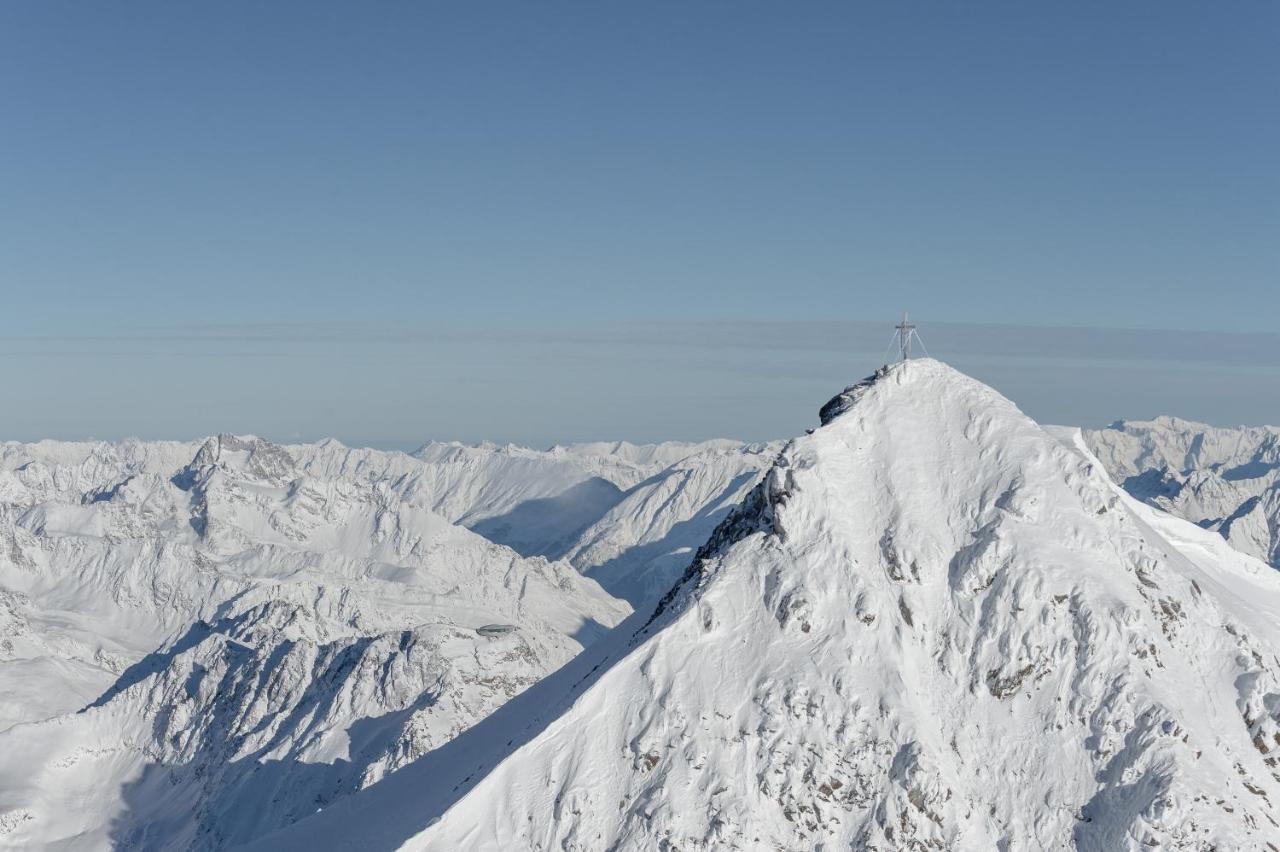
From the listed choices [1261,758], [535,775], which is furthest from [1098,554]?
[535,775]

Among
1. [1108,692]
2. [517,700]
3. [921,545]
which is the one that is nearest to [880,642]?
[921,545]

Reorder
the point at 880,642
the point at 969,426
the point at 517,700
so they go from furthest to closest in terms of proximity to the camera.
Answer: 1. the point at 517,700
2. the point at 969,426
3. the point at 880,642

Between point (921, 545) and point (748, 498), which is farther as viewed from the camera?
point (748, 498)

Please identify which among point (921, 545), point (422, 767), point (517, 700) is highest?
point (921, 545)

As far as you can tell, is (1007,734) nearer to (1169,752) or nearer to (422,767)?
(1169,752)

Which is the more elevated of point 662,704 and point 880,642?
point 880,642

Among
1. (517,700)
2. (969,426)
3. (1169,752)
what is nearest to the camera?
(1169,752)

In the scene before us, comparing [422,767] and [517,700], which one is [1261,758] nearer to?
[517,700]
